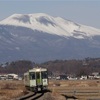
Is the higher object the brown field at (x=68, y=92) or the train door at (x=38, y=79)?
the train door at (x=38, y=79)

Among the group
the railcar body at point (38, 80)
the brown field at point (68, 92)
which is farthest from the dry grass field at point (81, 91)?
the railcar body at point (38, 80)

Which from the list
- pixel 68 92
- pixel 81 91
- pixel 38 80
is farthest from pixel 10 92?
pixel 38 80

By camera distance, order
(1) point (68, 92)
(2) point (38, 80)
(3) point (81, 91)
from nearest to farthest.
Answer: (3) point (81, 91) → (1) point (68, 92) → (2) point (38, 80)

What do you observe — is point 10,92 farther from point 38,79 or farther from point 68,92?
point 38,79

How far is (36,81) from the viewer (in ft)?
212

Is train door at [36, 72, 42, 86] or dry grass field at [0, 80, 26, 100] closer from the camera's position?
dry grass field at [0, 80, 26, 100]

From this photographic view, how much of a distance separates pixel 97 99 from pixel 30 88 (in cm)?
2846

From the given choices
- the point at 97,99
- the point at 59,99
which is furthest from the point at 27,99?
the point at 97,99

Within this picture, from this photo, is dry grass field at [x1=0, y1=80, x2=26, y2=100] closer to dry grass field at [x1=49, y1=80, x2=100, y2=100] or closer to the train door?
the train door

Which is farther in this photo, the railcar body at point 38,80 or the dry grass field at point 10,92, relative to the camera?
the railcar body at point 38,80

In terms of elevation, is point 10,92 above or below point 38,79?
below

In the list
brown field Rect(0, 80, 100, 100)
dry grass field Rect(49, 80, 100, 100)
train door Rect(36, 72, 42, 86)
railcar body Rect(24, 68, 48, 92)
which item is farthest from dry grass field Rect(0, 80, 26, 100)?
dry grass field Rect(49, 80, 100, 100)

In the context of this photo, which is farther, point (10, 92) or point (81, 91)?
point (81, 91)

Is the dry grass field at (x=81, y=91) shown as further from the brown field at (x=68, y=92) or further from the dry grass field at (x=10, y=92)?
the dry grass field at (x=10, y=92)
